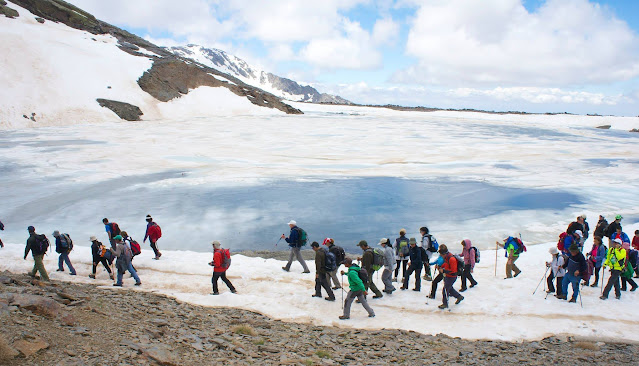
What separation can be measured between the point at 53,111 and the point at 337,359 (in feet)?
149

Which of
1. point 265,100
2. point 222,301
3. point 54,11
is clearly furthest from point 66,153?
point 54,11

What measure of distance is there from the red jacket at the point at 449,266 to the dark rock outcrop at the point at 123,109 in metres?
45.9

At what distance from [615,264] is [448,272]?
355 cm

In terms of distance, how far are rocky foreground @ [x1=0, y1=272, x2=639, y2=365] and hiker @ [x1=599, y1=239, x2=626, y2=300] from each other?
81.0 inches

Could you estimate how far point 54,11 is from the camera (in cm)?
6700

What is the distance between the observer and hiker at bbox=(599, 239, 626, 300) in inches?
368

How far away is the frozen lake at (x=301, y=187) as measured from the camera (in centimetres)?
1496

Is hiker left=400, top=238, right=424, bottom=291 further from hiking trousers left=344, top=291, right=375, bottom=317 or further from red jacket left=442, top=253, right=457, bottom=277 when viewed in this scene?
hiking trousers left=344, top=291, right=375, bottom=317

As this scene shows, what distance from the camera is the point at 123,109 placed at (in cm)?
4869

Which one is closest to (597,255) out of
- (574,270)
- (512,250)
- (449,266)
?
(574,270)

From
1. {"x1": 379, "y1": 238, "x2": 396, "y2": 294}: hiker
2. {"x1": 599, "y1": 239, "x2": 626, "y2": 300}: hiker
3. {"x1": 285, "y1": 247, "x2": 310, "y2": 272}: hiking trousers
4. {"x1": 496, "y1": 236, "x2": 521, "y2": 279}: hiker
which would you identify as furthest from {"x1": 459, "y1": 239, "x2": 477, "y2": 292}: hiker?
{"x1": 285, "y1": 247, "x2": 310, "y2": 272}: hiking trousers

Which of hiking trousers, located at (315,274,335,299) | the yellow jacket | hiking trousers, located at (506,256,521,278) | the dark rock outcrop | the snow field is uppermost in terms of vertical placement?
the dark rock outcrop

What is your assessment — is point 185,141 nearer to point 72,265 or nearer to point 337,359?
point 72,265

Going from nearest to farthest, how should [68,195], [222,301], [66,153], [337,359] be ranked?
1. [337,359]
2. [222,301]
3. [68,195]
4. [66,153]
